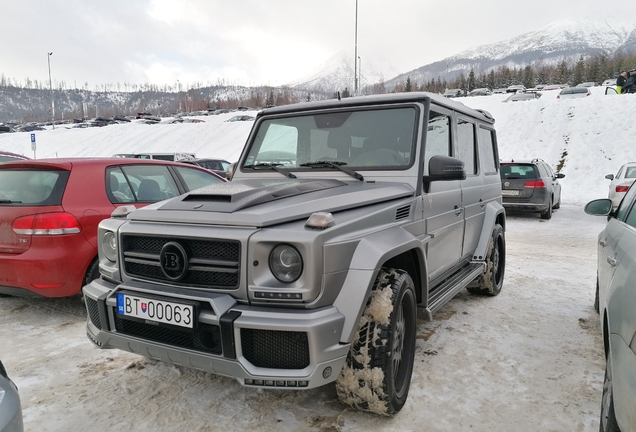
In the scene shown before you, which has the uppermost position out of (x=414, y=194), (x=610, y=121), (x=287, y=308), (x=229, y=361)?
(x=610, y=121)

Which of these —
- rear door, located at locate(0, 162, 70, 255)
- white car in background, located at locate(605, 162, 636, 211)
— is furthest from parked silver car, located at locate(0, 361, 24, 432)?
white car in background, located at locate(605, 162, 636, 211)

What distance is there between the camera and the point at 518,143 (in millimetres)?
21969

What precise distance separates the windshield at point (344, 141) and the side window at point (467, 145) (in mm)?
961

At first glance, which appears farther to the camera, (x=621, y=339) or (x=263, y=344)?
(x=263, y=344)

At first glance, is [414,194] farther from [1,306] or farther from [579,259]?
[579,259]

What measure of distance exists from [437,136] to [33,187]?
3.69 metres

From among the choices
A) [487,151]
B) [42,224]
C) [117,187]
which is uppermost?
[487,151]

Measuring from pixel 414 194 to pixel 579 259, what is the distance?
5.40 m

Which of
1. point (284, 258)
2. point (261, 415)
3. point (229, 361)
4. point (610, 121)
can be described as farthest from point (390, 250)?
point (610, 121)

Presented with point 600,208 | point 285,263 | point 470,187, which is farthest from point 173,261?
point 600,208

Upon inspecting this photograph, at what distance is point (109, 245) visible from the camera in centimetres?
298

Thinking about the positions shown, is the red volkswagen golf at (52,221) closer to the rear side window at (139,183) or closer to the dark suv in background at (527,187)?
the rear side window at (139,183)

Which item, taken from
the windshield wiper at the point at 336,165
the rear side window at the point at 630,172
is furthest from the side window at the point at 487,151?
the rear side window at the point at 630,172

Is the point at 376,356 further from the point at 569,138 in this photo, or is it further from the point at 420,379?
the point at 569,138
